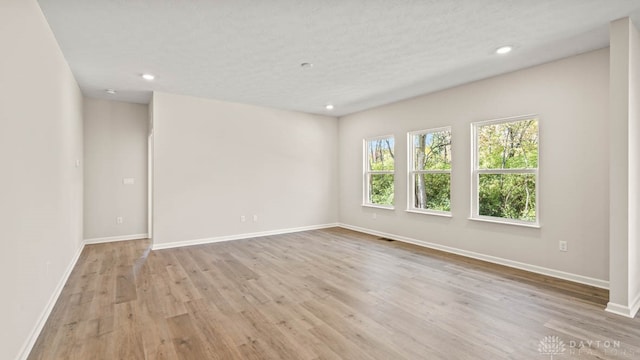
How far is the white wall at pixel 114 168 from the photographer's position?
211 inches

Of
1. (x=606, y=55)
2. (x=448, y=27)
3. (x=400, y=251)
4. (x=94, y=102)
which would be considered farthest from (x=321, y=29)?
(x=94, y=102)

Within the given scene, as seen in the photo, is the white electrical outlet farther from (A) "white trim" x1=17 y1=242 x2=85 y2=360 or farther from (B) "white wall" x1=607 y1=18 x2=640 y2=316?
(A) "white trim" x1=17 y1=242 x2=85 y2=360

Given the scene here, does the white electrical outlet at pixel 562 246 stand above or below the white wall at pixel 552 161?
below

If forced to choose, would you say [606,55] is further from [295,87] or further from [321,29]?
[295,87]

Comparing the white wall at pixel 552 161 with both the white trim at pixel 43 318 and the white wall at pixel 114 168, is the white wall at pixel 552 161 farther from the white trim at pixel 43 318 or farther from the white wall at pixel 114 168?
the white wall at pixel 114 168

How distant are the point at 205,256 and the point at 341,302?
255 centimetres

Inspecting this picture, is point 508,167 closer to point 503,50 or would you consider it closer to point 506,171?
point 506,171

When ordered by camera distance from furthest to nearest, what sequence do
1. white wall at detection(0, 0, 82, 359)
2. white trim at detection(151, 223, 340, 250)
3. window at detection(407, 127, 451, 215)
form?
white trim at detection(151, 223, 340, 250) → window at detection(407, 127, 451, 215) → white wall at detection(0, 0, 82, 359)

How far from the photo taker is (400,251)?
474cm

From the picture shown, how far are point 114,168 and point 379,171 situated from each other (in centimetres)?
515

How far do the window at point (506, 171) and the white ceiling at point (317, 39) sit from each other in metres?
0.79

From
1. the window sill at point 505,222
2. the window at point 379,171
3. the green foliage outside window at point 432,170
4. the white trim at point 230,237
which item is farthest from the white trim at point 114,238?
the window sill at point 505,222

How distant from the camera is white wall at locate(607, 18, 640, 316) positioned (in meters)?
2.61

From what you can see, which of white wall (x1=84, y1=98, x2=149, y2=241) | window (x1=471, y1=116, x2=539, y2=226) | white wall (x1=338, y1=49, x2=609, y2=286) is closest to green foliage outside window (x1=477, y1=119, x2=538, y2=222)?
window (x1=471, y1=116, x2=539, y2=226)
